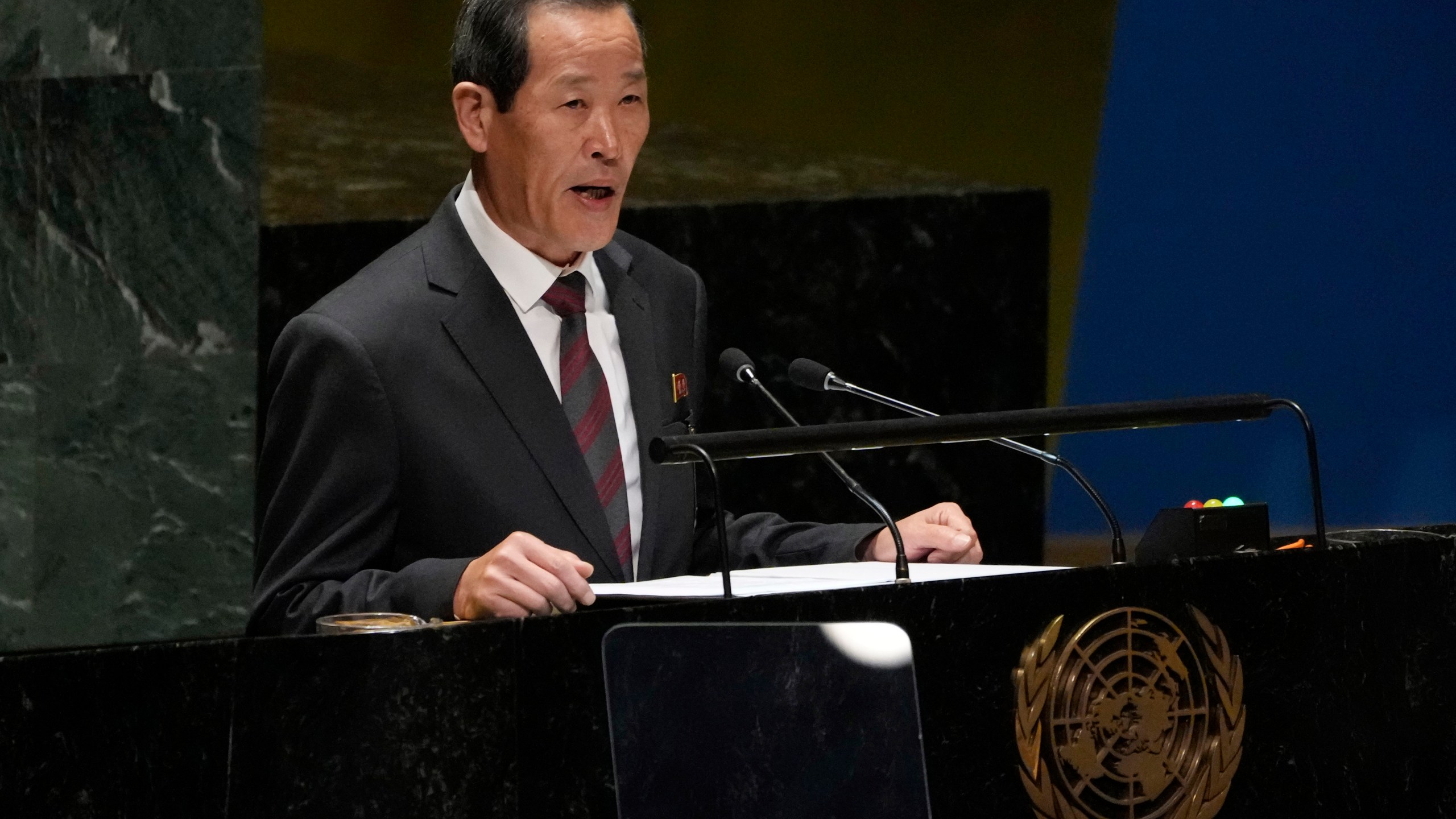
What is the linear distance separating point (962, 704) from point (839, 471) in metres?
0.36

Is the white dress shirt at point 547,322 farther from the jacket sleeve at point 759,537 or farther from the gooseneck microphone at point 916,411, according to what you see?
the gooseneck microphone at point 916,411

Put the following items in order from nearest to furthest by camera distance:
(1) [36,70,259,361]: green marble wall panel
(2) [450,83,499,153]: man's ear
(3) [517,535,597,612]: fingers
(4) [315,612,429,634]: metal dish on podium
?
(4) [315,612,429,634]: metal dish on podium < (3) [517,535,597,612]: fingers < (2) [450,83,499,153]: man's ear < (1) [36,70,259,361]: green marble wall panel

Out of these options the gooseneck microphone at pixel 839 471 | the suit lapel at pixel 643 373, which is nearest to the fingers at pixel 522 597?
the gooseneck microphone at pixel 839 471

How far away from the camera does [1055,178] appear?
15.5ft

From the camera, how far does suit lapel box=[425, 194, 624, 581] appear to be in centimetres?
244

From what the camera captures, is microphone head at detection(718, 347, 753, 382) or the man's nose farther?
the man's nose

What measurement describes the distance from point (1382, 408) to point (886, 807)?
10.8 ft

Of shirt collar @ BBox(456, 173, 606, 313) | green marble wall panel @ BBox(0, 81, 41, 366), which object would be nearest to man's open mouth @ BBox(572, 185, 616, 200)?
shirt collar @ BBox(456, 173, 606, 313)

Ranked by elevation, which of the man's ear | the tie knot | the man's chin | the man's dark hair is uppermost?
the man's dark hair

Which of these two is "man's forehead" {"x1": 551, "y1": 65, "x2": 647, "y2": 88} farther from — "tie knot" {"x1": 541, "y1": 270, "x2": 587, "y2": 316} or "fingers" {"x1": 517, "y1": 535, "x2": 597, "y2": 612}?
"fingers" {"x1": 517, "y1": 535, "x2": 597, "y2": 612}

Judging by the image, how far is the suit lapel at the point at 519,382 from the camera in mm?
2438

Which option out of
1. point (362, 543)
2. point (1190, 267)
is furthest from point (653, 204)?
point (362, 543)

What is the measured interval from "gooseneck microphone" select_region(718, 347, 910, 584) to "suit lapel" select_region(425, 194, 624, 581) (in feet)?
0.79

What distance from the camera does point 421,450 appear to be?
244 cm
